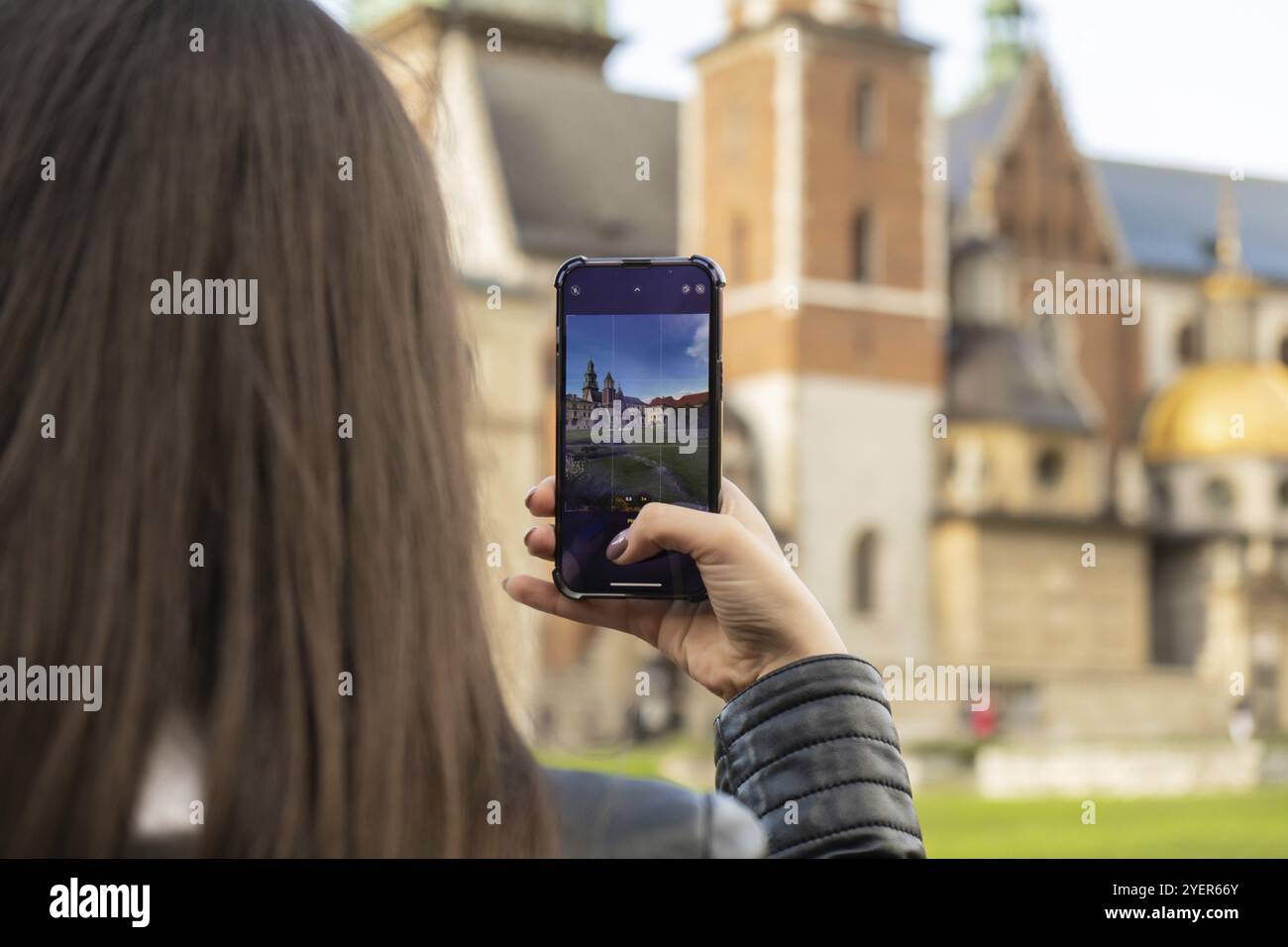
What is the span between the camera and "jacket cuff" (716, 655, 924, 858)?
1.05 meters

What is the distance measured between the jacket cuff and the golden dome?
30.8 metres

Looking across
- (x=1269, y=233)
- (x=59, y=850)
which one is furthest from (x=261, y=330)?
(x=1269, y=233)

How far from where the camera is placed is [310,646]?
89 cm

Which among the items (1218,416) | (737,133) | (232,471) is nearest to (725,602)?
(232,471)

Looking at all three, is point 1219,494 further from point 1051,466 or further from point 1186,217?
point 1186,217

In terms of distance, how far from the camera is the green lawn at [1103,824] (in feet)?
40.1

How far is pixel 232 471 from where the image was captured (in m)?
0.91

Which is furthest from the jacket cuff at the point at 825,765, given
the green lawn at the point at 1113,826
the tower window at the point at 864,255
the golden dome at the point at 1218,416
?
the golden dome at the point at 1218,416

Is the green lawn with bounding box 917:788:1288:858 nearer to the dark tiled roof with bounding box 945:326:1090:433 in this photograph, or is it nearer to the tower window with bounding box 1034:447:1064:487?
the tower window with bounding box 1034:447:1064:487

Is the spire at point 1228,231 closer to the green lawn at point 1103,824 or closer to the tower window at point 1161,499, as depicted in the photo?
the tower window at point 1161,499

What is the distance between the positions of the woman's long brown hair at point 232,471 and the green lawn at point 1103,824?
8962mm

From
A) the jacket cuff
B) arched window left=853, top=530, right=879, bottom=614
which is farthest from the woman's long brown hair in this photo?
arched window left=853, top=530, right=879, bottom=614
